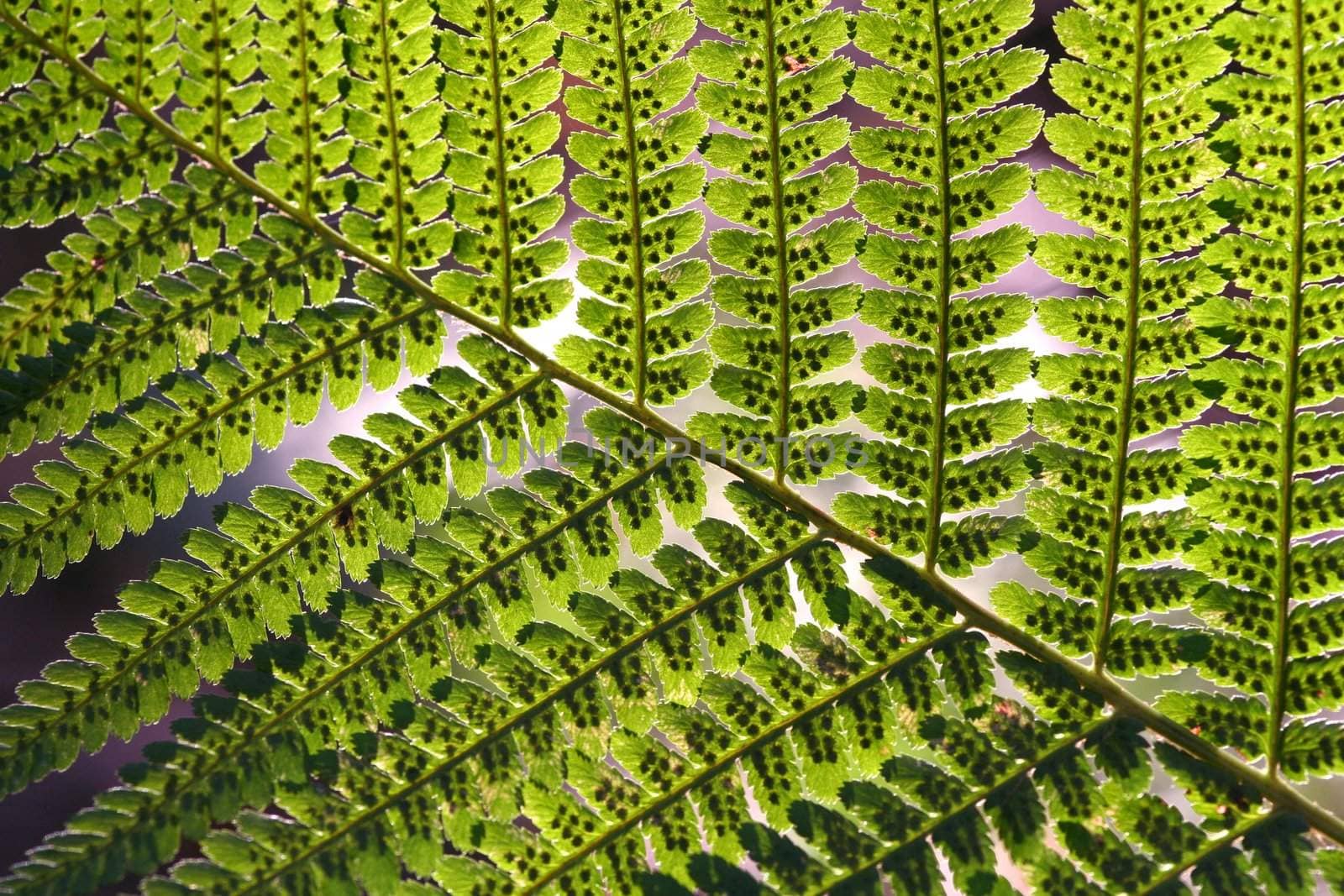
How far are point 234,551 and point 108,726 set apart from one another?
15.9 inches

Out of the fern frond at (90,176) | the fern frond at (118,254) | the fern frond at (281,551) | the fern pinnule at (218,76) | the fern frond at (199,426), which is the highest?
the fern pinnule at (218,76)

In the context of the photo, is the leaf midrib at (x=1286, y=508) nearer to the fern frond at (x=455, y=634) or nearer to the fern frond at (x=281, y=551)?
the fern frond at (x=455, y=634)

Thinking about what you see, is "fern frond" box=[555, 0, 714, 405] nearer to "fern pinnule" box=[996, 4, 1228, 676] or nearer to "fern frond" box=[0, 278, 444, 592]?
"fern frond" box=[0, 278, 444, 592]

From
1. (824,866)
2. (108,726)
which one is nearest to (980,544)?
(824,866)

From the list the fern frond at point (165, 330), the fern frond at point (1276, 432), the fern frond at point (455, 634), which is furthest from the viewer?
the fern frond at point (165, 330)

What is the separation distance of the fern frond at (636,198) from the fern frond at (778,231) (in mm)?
55

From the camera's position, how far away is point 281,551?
78.4 inches

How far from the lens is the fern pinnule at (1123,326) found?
5.83 ft

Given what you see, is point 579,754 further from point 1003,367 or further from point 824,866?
point 1003,367

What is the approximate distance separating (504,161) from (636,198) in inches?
11.2

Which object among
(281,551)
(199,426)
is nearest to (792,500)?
(281,551)

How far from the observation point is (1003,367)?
195cm

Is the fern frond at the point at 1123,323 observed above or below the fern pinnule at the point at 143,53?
below

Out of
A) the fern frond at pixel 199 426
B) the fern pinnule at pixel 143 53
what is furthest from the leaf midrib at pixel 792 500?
the fern frond at pixel 199 426
